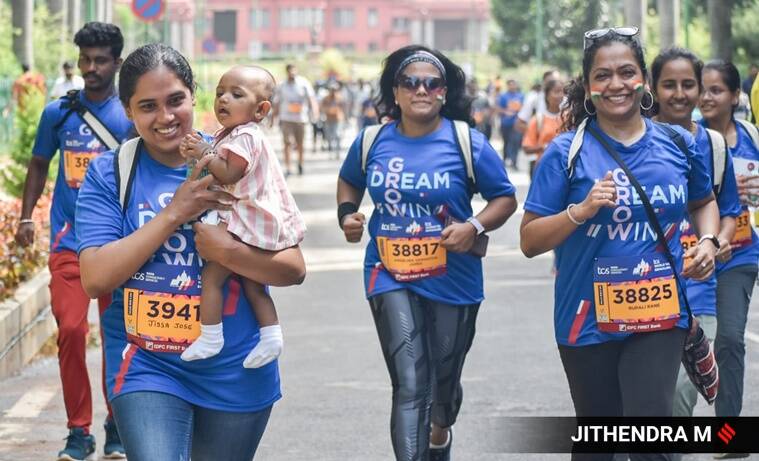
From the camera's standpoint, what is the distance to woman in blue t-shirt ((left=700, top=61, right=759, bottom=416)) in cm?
789

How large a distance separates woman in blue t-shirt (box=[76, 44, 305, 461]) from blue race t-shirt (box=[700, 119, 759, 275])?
316 centimetres

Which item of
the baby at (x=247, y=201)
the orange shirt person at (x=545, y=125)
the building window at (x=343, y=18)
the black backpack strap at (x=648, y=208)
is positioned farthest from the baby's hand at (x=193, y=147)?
the building window at (x=343, y=18)

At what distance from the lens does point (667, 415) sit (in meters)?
5.97

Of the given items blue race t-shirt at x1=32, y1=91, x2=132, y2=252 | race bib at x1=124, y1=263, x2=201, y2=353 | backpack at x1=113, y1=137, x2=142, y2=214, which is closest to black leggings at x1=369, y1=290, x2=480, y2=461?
blue race t-shirt at x1=32, y1=91, x2=132, y2=252

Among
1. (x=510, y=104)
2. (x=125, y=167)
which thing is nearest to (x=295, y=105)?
(x=510, y=104)

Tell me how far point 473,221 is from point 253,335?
219 centimetres

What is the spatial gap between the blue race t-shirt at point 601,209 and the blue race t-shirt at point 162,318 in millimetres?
1262

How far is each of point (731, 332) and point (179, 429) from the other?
350 cm

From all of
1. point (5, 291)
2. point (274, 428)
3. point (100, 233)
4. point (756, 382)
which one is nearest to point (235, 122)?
point (100, 233)

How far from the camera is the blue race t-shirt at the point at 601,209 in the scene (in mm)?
5984

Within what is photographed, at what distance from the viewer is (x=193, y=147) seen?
511 centimetres

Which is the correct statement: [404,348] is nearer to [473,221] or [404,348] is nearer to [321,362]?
[473,221]

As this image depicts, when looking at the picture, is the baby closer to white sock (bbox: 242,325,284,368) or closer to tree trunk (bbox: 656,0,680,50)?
white sock (bbox: 242,325,284,368)

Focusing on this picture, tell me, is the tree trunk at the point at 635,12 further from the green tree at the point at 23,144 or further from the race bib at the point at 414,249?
the race bib at the point at 414,249
